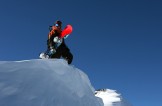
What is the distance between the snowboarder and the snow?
3.63m

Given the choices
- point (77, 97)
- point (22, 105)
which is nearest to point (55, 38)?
point (77, 97)

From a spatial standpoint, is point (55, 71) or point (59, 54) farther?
point (59, 54)

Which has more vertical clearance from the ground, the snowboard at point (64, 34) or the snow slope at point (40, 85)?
the snowboard at point (64, 34)

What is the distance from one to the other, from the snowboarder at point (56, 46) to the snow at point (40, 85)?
3.63 meters

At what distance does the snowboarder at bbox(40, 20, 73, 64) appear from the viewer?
1232 centimetres

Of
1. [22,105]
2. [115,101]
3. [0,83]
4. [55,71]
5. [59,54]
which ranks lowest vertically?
[22,105]

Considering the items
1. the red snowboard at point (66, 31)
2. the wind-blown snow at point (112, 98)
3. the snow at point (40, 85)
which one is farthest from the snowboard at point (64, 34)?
the wind-blown snow at point (112, 98)

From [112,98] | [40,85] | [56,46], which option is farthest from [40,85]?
[112,98]

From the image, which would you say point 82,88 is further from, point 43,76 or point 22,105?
point 22,105

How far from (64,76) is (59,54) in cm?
425

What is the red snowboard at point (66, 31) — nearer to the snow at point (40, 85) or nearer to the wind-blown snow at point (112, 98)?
the snow at point (40, 85)

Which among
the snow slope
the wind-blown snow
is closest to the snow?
the snow slope

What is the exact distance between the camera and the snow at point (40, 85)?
6070 millimetres

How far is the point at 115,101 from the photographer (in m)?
94.3
